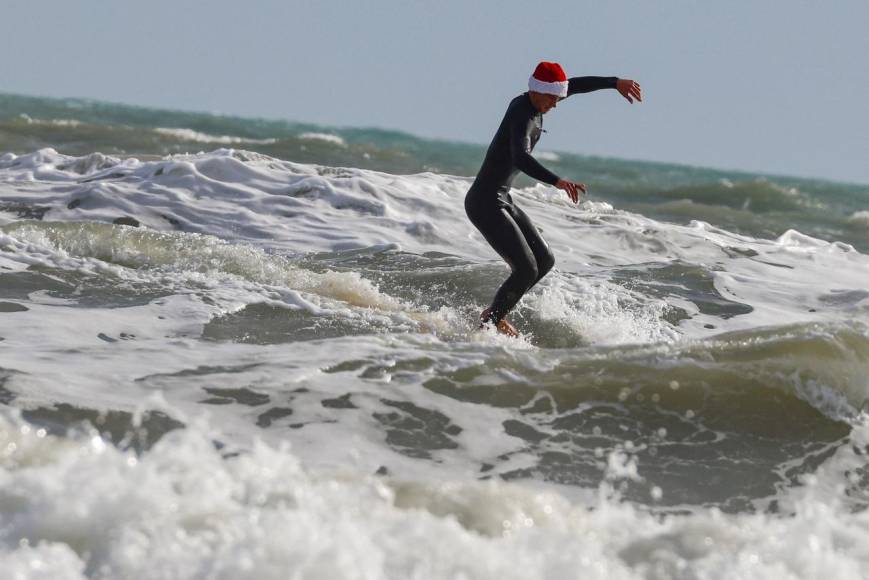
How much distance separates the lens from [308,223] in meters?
11.6

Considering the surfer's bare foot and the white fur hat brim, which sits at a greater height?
the white fur hat brim

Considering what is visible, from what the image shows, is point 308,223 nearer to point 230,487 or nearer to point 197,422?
point 197,422

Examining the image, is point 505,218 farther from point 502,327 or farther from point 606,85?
point 606,85

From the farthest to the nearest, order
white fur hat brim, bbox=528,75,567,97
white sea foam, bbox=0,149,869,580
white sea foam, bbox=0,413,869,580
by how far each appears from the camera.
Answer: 1. white fur hat brim, bbox=528,75,567,97
2. white sea foam, bbox=0,149,869,580
3. white sea foam, bbox=0,413,869,580

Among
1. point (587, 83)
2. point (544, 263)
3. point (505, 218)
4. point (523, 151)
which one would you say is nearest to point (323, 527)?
point (523, 151)

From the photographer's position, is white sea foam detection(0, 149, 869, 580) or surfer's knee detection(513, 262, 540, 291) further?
surfer's knee detection(513, 262, 540, 291)

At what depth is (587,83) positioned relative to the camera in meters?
7.70

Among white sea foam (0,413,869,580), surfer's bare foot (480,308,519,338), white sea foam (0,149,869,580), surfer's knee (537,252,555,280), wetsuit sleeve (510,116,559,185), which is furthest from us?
surfer's knee (537,252,555,280)

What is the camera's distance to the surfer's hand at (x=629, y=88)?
7695 millimetres

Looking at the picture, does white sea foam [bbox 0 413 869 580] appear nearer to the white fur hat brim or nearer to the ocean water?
the ocean water

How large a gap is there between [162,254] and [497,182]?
10.5 ft

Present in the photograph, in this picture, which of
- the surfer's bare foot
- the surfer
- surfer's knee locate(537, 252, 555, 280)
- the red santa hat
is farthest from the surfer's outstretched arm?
the surfer's bare foot

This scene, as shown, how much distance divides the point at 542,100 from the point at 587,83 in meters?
0.64

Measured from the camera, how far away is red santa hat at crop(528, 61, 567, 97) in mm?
7160
